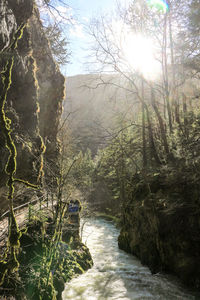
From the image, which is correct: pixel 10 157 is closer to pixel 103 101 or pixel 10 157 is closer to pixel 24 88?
pixel 24 88

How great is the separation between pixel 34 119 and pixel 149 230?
701 cm

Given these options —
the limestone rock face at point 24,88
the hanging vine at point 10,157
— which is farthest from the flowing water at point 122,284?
the hanging vine at point 10,157

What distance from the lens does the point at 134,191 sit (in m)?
12.7

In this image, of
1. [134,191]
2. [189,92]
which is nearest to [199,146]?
[134,191]

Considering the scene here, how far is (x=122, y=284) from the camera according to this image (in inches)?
336

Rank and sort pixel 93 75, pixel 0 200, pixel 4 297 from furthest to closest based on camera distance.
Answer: pixel 93 75
pixel 0 200
pixel 4 297

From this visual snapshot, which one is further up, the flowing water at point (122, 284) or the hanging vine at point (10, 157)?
the hanging vine at point (10, 157)

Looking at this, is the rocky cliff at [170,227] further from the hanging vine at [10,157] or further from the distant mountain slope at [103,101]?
the hanging vine at [10,157]

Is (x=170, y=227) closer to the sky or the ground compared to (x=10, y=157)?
closer to the ground

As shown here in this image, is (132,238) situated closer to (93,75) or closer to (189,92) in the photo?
(93,75)

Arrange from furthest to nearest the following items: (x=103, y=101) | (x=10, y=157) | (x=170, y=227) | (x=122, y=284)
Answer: (x=103, y=101) < (x=170, y=227) < (x=122, y=284) < (x=10, y=157)

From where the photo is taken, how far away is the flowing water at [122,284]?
7.49 m

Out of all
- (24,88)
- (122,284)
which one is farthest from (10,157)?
(122,284)

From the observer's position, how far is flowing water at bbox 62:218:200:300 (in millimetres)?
7488
